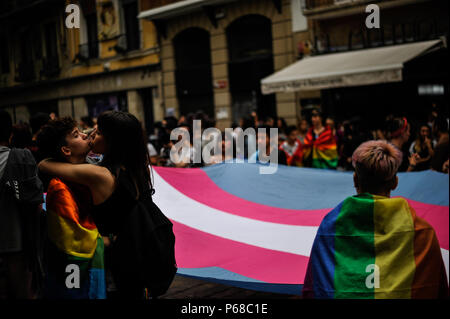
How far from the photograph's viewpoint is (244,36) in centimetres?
1655

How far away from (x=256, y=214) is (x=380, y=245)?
2.57 metres

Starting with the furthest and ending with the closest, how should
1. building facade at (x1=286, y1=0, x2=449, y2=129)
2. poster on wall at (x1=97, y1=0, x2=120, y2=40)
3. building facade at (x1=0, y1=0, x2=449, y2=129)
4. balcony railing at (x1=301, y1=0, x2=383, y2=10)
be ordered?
poster on wall at (x1=97, y1=0, x2=120, y2=40), balcony railing at (x1=301, y1=0, x2=383, y2=10), building facade at (x1=0, y1=0, x2=449, y2=129), building facade at (x1=286, y1=0, x2=449, y2=129)

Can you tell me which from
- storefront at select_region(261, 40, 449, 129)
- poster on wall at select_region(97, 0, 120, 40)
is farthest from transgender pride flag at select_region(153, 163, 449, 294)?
poster on wall at select_region(97, 0, 120, 40)

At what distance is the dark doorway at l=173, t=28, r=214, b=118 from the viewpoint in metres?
17.5

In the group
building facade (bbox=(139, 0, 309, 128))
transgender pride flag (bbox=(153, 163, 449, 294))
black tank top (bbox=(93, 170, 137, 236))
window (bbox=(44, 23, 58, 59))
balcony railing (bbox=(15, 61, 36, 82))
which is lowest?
transgender pride flag (bbox=(153, 163, 449, 294))

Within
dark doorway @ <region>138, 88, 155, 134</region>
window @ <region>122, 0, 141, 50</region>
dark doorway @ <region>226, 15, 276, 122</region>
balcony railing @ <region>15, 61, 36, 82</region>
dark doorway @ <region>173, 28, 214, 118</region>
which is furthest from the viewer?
dark doorway @ <region>138, 88, 155, 134</region>

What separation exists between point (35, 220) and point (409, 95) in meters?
11.1

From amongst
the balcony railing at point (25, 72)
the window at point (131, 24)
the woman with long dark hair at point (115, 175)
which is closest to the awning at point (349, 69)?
the window at point (131, 24)

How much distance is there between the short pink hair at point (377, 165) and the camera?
102 inches

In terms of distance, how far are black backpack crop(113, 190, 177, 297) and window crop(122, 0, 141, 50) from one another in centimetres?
1658

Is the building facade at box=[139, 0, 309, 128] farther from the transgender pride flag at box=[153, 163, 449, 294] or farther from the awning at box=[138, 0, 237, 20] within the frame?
the transgender pride flag at box=[153, 163, 449, 294]

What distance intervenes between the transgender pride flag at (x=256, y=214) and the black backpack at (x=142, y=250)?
135cm

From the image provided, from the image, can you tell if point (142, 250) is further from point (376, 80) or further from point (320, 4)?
point (320, 4)

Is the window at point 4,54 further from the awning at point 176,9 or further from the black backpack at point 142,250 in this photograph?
the awning at point 176,9
